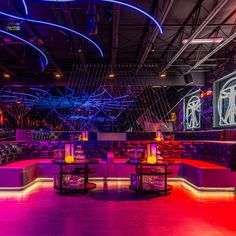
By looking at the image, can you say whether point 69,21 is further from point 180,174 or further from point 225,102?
point 225,102

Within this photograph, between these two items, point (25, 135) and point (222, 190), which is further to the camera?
point (25, 135)

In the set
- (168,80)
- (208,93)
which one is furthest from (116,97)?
(208,93)

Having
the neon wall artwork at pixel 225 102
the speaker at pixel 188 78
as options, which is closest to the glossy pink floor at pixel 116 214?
the neon wall artwork at pixel 225 102

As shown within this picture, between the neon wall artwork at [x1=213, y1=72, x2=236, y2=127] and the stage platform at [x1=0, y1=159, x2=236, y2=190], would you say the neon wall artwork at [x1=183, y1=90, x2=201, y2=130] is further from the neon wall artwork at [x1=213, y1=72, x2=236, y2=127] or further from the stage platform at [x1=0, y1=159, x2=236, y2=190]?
the stage platform at [x1=0, y1=159, x2=236, y2=190]

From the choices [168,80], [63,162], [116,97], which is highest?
[168,80]

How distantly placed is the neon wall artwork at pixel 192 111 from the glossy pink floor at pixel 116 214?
22.5 ft

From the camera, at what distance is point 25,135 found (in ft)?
28.6

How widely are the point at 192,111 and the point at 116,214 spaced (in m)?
9.60

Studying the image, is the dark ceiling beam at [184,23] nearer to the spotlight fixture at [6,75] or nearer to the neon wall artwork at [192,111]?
the neon wall artwork at [192,111]

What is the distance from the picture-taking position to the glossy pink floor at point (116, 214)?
12.6ft

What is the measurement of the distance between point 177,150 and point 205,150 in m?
1.05

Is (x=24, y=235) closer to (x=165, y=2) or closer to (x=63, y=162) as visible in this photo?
(x=63, y=162)

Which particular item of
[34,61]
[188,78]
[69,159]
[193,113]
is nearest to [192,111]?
[193,113]

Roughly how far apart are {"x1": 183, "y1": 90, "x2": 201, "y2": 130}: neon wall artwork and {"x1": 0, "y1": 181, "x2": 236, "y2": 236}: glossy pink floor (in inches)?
270
